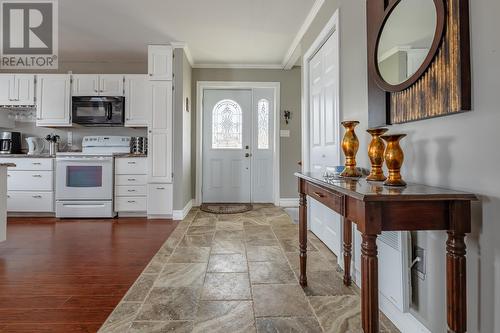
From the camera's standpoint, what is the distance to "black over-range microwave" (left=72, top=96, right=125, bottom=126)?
4.03m

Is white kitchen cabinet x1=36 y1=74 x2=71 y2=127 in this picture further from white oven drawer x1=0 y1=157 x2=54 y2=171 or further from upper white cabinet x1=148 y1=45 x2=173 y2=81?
upper white cabinet x1=148 y1=45 x2=173 y2=81

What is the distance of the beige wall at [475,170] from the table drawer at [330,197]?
413mm

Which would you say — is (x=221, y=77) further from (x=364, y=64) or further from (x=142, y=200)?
(x=364, y=64)

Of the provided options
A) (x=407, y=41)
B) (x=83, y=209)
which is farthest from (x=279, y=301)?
(x=83, y=209)

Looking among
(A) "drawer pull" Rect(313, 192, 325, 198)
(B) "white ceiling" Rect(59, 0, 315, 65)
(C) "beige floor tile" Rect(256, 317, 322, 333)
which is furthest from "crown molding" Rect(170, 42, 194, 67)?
(C) "beige floor tile" Rect(256, 317, 322, 333)

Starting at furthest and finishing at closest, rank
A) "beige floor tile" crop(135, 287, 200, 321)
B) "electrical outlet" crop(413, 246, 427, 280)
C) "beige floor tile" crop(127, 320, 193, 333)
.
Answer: "beige floor tile" crop(135, 287, 200, 321) → "beige floor tile" crop(127, 320, 193, 333) → "electrical outlet" crop(413, 246, 427, 280)

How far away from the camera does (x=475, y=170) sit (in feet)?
3.27

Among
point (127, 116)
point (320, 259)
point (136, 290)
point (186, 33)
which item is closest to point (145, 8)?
point (186, 33)

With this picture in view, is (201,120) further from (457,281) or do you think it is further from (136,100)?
(457,281)

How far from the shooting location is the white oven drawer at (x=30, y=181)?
3930mm

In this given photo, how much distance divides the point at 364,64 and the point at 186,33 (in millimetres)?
2611

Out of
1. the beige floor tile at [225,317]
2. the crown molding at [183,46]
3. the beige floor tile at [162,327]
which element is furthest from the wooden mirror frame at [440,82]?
the crown molding at [183,46]

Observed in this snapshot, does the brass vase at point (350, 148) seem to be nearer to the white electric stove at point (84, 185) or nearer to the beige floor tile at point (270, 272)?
the beige floor tile at point (270, 272)

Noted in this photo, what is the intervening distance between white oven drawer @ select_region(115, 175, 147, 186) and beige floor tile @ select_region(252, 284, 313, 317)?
2.69 metres
